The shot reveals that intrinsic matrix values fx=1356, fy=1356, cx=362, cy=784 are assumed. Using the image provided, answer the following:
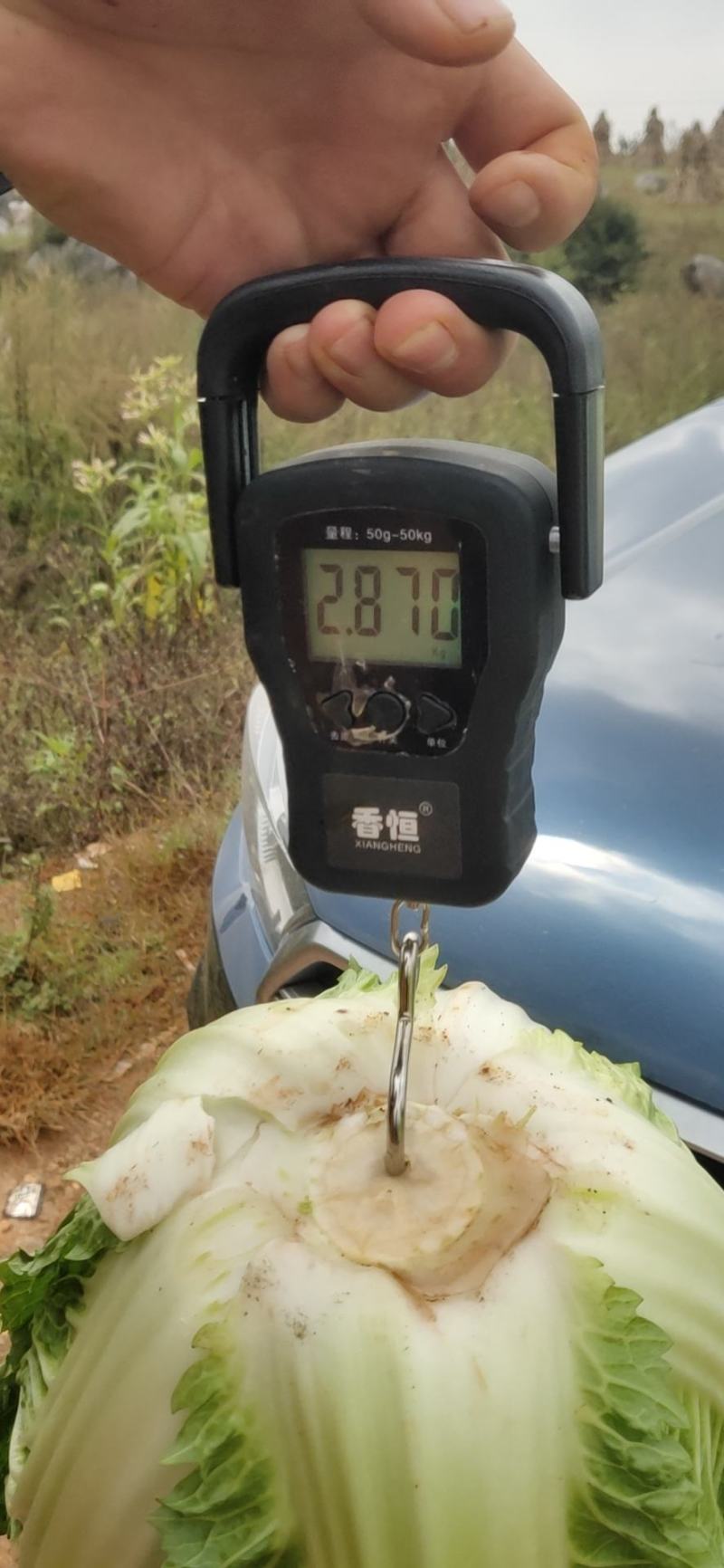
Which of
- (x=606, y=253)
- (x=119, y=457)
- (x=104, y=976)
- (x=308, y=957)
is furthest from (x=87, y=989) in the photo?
(x=606, y=253)

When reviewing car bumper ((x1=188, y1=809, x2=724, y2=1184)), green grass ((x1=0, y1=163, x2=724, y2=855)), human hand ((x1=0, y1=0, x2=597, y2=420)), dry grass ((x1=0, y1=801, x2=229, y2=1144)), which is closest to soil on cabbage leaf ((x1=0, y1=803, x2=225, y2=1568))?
dry grass ((x1=0, y1=801, x2=229, y2=1144))

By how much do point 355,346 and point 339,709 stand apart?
27cm

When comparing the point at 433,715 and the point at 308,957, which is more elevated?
the point at 433,715

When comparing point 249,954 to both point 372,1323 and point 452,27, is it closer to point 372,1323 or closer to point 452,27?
point 372,1323

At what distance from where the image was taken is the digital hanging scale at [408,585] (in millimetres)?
954

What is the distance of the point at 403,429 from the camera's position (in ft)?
16.5

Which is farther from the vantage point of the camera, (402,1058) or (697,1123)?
(697,1123)

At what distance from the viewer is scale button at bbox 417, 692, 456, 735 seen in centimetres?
103

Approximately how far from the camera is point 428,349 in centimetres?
99

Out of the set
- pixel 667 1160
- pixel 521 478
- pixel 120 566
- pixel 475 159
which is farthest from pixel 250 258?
pixel 120 566

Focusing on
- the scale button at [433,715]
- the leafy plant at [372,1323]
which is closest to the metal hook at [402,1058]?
the leafy plant at [372,1323]

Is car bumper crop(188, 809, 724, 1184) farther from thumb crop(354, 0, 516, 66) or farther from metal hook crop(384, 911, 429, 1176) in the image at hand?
thumb crop(354, 0, 516, 66)

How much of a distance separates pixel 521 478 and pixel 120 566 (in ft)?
10.9

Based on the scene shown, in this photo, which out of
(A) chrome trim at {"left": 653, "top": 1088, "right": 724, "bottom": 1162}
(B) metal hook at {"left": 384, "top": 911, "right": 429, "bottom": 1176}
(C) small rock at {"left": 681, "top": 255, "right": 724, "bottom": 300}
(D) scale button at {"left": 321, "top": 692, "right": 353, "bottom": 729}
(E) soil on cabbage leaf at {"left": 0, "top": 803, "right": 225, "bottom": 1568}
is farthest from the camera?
(C) small rock at {"left": 681, "top": 255, "right": 724, "bottom": 300}
